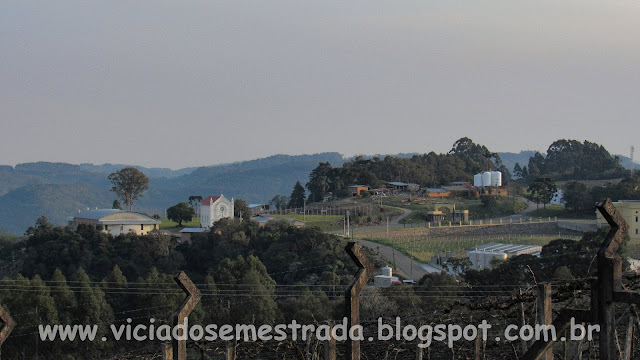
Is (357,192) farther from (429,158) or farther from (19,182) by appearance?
(19,182)

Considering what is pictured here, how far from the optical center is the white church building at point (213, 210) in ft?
132

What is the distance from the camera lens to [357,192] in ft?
171

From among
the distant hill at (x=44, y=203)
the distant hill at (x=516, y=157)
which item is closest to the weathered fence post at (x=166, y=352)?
the distant hill at (x=44, y=203)

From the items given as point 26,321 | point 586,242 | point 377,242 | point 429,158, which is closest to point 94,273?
point 26,321

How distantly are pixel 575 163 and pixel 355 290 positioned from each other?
71.3 meters

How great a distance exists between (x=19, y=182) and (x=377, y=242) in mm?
142457

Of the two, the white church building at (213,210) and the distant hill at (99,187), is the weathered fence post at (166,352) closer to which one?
the white church building at (213,210)

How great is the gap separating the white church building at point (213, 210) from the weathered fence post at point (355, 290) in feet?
125

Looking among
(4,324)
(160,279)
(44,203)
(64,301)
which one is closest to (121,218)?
(160,279)

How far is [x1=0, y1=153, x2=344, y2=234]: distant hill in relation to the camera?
102m

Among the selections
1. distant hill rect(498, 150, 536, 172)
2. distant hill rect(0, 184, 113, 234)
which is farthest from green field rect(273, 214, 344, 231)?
distant hill rect(498, 150, 536, 172)

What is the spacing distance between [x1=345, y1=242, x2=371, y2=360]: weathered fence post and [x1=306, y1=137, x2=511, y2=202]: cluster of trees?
165ft

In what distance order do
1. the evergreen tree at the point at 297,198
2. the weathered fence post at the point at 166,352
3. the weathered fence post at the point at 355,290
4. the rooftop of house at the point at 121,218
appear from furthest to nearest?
the evergreen tree at the point at 297,198 < the rooftop of house at the point at 121,218 < the weathered fence post at the point at 166,352 < the weathered fence post at the point at 355,290

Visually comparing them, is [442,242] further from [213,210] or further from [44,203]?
[44,203]
